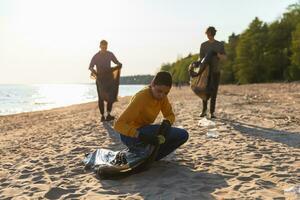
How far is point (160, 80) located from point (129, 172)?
131cm

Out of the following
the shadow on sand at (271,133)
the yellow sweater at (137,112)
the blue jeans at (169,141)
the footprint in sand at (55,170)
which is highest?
the yellow sweater at (137,112)

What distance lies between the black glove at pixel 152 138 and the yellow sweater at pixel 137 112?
0.41 ft

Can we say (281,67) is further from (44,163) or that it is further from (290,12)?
(44,163)

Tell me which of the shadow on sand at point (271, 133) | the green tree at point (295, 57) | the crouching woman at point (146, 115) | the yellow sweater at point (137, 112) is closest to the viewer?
the crouching woman at point (146, 115)

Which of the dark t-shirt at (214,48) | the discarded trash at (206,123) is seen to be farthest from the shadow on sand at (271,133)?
the dark t-shirt at (214,48)

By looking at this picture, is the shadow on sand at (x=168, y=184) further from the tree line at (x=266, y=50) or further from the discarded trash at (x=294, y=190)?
the tree line at (x=266, y=50)

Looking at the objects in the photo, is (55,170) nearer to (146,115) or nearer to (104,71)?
(146,115)

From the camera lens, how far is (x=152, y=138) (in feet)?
18.7

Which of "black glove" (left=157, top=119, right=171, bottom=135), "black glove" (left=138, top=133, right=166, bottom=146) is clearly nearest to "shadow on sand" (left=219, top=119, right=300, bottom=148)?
"black glove" (left=157, top=119, right=171, bottom=135)

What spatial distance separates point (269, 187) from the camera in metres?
5.07

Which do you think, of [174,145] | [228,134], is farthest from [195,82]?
[174,145]

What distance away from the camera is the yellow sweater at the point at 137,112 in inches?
228

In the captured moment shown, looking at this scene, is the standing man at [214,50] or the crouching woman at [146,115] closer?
the crouching woman at [146,115]

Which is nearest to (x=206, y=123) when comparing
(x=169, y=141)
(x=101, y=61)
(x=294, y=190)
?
(x=101, y=61)
